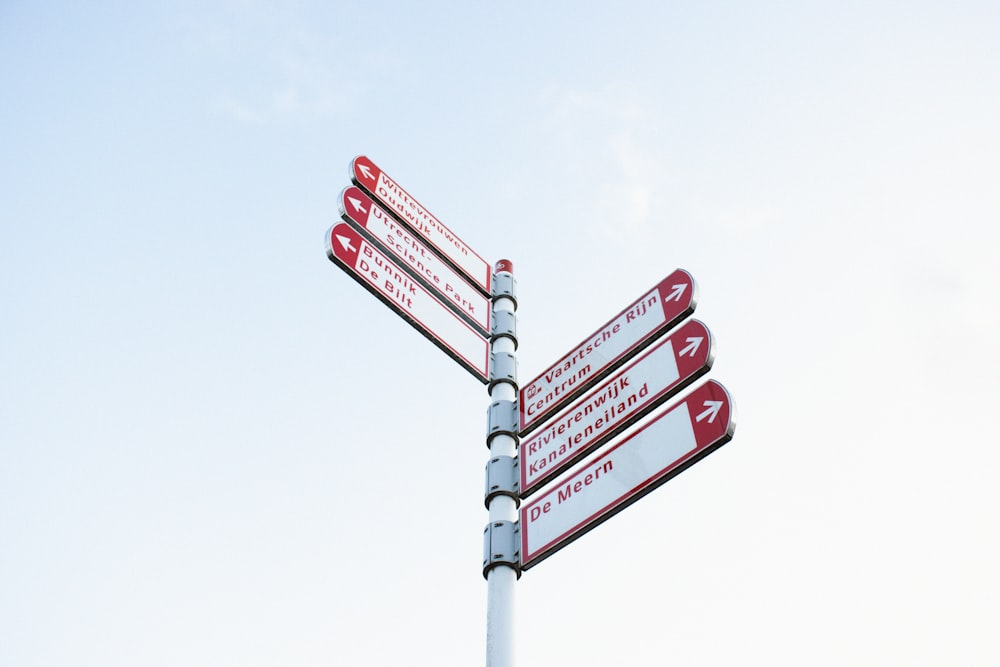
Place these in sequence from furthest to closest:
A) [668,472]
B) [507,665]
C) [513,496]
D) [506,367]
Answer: [506,367]
[513,496]
[668,472]
[507,665]

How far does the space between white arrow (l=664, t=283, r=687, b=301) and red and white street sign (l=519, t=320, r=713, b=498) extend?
34 cm

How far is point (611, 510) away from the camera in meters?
3.88

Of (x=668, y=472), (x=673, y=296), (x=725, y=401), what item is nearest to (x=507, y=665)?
(x=668, y=472)

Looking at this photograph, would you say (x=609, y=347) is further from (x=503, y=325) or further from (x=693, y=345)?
(x=503, y=325)

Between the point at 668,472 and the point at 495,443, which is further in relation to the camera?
the point at 495,443

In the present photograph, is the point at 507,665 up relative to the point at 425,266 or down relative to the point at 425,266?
down

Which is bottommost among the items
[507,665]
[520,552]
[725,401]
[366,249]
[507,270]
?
[507,665]

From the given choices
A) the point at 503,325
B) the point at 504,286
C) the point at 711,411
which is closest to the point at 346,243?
the point at 503,325

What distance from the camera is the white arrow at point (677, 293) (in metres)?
A: 4.76

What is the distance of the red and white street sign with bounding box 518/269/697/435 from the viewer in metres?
4.69

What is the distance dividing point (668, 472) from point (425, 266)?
229cm

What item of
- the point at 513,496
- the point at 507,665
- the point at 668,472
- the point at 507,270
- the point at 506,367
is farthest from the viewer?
the point at 507,270

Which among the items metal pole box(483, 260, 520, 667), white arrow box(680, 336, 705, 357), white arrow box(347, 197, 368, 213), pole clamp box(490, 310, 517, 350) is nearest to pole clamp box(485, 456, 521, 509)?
metal pole box(483, 260, 520, 667)

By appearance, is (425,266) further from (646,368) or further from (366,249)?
(646,368)
